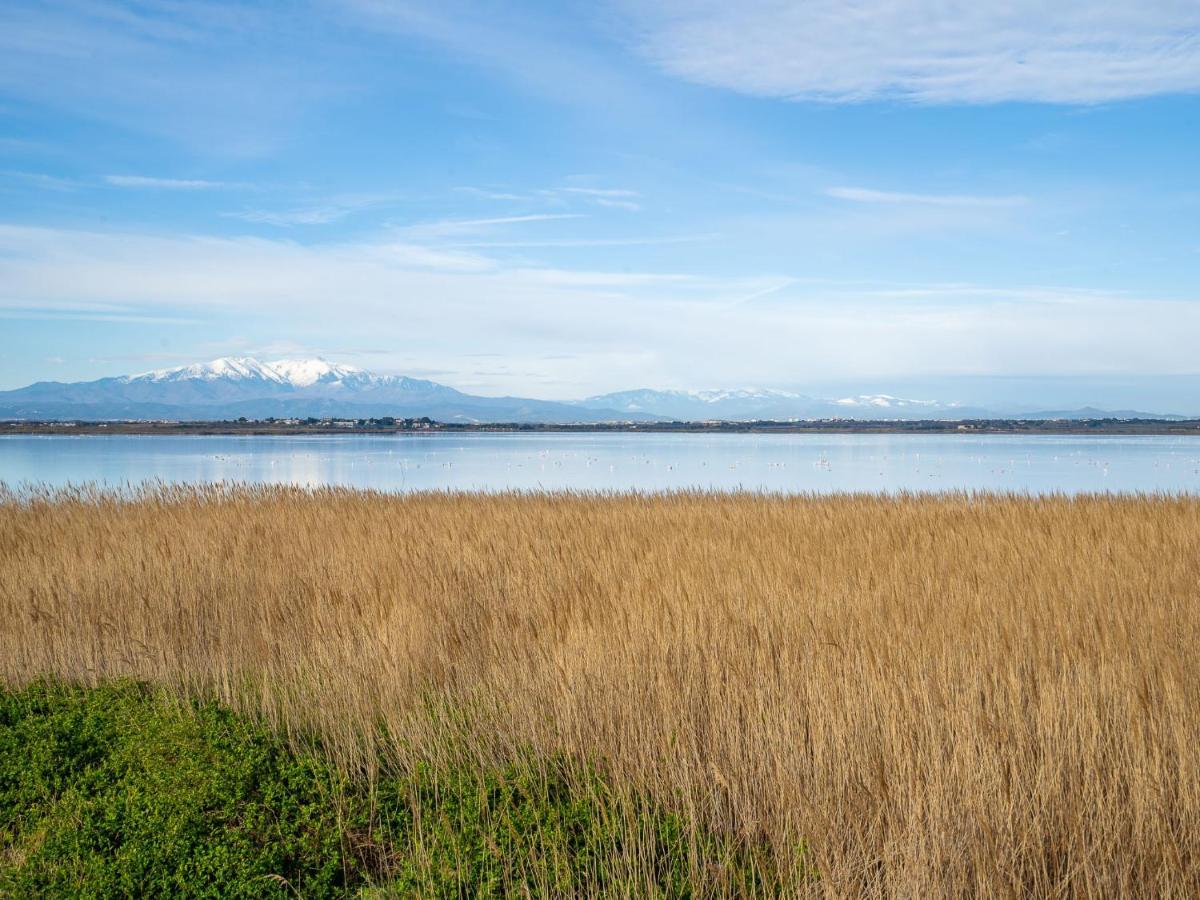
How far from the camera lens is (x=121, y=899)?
152 inches

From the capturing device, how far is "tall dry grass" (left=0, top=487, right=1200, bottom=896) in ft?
12.8

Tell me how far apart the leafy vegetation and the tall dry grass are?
0.26m

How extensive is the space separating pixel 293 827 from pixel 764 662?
8.80 feet

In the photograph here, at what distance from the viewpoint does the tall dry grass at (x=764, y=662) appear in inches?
153

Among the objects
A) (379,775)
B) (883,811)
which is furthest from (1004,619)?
(379,775)

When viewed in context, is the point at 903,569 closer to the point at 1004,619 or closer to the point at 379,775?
the point at 1004,619

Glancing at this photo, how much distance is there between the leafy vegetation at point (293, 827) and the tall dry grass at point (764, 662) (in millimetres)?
263

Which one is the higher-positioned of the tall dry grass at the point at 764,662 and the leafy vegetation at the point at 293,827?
the tall dry grass at the point at 764,662

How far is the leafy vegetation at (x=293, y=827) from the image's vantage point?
389 centimetres

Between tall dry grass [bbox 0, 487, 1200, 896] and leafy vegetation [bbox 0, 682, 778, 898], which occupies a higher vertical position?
tall dry grass [bbox 0, 487, 1200, 896]

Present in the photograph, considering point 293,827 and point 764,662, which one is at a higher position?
point 764,662

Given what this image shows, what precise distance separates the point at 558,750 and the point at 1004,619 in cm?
338

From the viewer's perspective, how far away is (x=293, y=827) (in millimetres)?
4301

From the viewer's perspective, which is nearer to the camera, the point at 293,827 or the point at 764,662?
the point at 293,827
